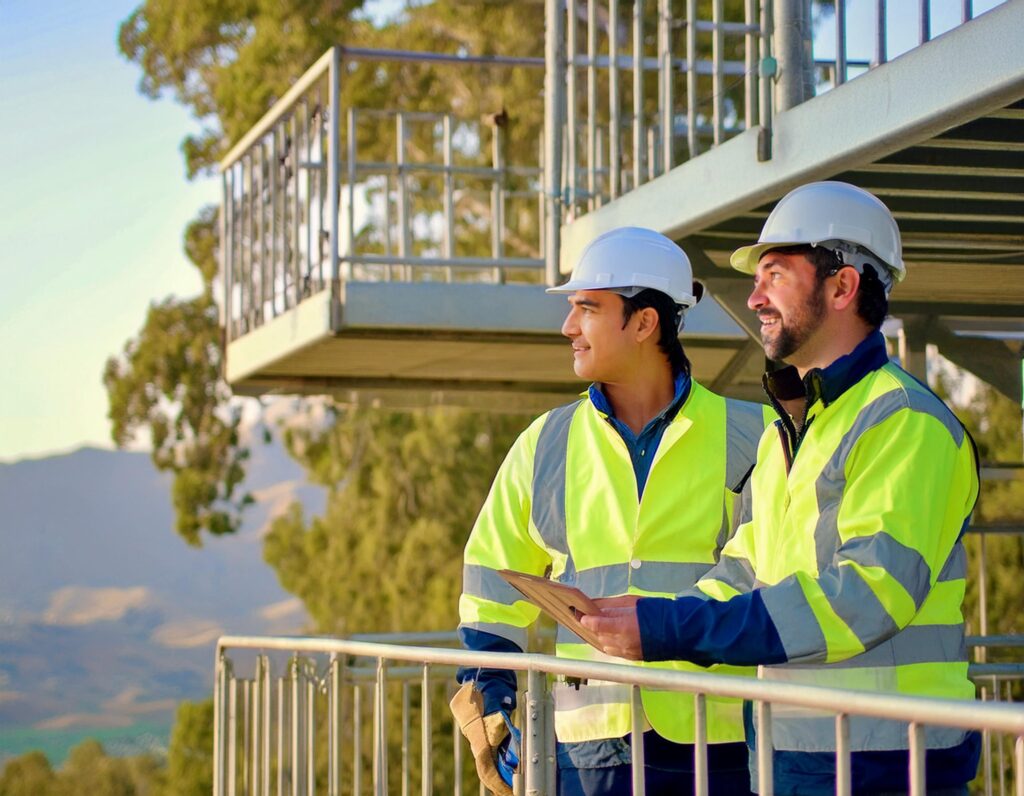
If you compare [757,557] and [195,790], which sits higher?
[757,557]

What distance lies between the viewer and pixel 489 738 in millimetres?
4320

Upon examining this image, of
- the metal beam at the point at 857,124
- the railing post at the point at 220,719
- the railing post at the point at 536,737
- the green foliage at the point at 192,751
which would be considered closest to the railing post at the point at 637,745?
the railing post at the point at 536,737

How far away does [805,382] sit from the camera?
3.42 meters

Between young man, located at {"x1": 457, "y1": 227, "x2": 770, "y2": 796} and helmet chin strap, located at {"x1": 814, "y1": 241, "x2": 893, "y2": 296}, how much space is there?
0.87 m

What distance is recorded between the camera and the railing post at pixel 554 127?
6785 mm

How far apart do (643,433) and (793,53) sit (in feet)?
4.70

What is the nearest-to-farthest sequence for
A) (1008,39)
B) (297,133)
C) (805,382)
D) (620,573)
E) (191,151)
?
1. (805,382)
2. (1008,39)
3. (620,573)
4. (297,133)
5. (191,151)

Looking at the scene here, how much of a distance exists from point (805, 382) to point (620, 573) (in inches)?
40.2

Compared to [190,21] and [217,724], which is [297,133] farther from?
[190,21]

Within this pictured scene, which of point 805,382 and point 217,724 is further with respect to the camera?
point 217,724

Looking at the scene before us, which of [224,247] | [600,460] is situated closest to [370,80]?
[224,247]

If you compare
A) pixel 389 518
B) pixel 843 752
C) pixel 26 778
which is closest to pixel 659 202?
pixel 843 752

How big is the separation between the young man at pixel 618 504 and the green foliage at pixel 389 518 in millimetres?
19150

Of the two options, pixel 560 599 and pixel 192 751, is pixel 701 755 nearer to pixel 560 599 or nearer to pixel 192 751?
pixel 560 599
